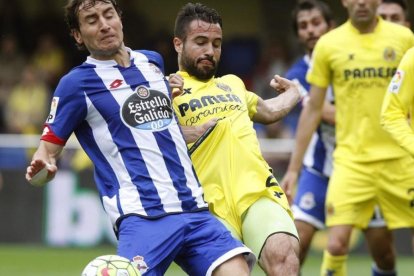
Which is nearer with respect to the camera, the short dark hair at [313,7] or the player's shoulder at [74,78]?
the player's shoulder at [74,78]

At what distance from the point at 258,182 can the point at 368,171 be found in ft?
7.00

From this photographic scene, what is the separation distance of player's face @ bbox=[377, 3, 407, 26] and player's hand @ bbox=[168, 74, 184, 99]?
361 cm

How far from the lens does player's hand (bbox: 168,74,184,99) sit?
6957 millimetres

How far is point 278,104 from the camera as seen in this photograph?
24.6ft

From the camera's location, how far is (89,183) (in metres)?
14.8

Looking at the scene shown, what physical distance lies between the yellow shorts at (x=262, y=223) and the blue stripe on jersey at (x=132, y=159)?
71 cm

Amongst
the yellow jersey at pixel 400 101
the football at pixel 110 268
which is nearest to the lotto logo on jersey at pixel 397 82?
the yellow jersey at pixel 400 101

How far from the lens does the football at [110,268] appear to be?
6.05 m

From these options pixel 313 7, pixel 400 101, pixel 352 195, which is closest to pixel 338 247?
pixel 352 195

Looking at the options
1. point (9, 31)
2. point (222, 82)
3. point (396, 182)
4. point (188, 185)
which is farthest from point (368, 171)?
point (9, 31)

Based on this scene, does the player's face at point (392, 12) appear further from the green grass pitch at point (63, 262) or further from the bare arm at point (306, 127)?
the green grass pitch at point (63, 262)

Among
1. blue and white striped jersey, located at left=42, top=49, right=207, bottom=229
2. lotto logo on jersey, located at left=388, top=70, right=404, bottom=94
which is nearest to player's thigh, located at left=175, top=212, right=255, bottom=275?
blue and white striped jersey, located at left=42, top=49, right=207, bottom=229

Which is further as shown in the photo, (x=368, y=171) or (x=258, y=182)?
(x=368, y=171)

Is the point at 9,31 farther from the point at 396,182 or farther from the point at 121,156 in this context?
the point at 121,156
